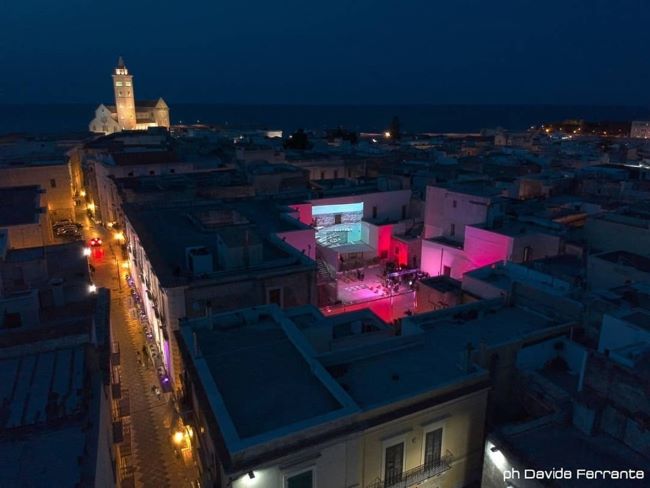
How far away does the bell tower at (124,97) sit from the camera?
8969 centimetres

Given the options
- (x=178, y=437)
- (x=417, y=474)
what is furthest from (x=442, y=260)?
(x=417, y=474)

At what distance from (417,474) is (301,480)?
347 cm

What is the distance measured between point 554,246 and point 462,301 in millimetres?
7335

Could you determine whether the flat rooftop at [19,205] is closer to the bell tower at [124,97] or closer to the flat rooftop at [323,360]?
the flat rooftop at [323,360]

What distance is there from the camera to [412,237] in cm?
3581

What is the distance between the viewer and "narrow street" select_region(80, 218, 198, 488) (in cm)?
1750

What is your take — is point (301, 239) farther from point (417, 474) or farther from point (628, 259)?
point (628, 259)

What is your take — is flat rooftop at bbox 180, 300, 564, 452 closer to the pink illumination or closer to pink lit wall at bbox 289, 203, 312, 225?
pink lit wall at bbox 289, 203, 312, 225

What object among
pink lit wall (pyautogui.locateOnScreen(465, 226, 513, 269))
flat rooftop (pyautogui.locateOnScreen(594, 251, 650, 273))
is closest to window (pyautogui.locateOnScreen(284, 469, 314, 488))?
flat rooftop (pyautogui.locateOnScreen(594, 251, 650, 273))

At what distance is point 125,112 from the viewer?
91.9 m

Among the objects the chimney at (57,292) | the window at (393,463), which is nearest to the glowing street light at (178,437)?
the chimney at (57,292)

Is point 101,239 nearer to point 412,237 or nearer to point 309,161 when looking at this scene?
point 309,161

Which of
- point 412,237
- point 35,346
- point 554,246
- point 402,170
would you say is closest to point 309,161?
point 402,170

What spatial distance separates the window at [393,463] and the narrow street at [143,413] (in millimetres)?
6740
